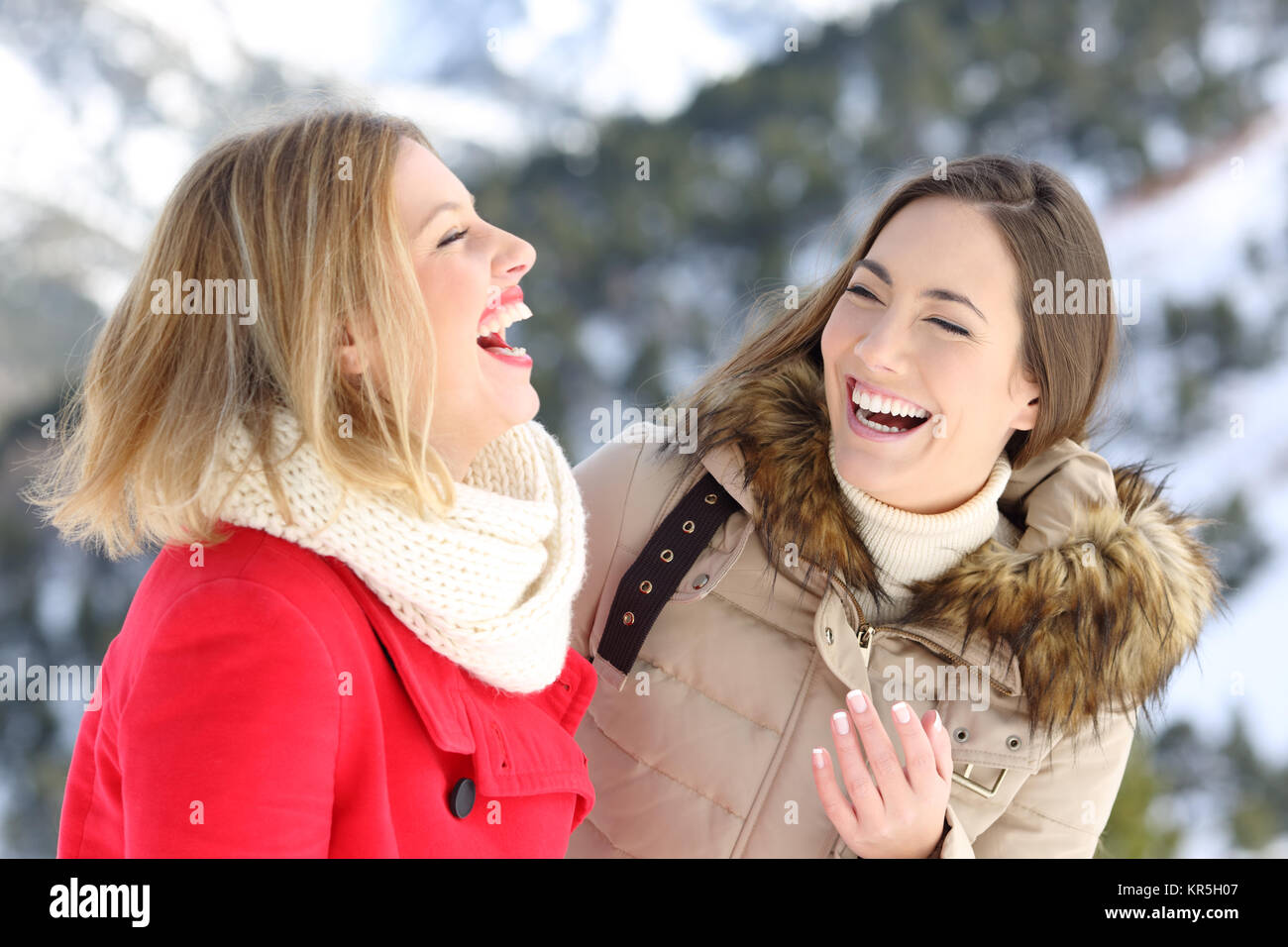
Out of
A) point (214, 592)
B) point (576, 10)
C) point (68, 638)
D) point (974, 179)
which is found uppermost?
point (576, 10)

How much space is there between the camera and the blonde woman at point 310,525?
1139 mm

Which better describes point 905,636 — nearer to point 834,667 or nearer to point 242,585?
point 834,667

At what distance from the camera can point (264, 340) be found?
50.9 inches

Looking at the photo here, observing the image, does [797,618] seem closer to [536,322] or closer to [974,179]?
[974,179]

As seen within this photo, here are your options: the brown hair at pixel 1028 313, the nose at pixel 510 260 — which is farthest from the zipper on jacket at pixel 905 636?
the nose at pixel 510 260

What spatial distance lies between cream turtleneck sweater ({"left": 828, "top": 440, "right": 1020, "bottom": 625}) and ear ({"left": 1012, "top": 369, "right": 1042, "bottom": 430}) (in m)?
0.15

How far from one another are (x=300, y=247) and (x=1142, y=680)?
1.39 meters

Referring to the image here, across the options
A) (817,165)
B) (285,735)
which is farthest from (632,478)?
(817,165)

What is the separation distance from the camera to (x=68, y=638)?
17.9 feet

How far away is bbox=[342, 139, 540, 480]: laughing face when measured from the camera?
4.62 feet
